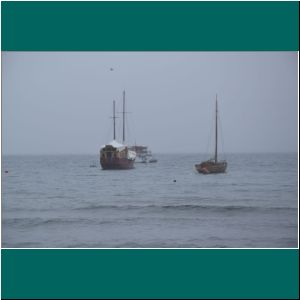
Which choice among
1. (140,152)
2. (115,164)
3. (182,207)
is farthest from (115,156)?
(182,207)

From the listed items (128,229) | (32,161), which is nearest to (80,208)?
(128,229)

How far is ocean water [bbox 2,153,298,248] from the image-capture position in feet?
17.4

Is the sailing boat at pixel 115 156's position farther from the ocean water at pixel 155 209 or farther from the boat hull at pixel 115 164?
the ocean water at pixel 155 209

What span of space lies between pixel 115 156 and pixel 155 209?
34.2 inches

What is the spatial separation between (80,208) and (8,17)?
2.65m

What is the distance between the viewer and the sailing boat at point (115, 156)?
5957 mm

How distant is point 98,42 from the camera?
191 inches

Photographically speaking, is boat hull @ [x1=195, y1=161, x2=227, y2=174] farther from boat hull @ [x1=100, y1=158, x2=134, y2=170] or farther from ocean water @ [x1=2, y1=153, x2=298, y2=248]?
boat hull @ [x1=100, y1=158, x2=134, y2=170]

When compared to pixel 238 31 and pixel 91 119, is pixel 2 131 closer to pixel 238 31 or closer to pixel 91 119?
pixel 91 119

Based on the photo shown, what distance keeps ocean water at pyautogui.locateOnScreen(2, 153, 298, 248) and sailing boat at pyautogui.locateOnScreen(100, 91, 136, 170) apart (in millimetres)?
124

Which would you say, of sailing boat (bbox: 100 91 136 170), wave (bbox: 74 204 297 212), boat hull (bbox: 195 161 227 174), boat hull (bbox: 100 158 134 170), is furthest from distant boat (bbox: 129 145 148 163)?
boat hull (bbox: 195 161 227 174)

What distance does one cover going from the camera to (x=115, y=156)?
656 cm

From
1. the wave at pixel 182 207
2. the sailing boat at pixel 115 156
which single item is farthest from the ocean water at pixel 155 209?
the sailing boat at pixel 115 156

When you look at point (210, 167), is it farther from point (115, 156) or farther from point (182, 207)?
point (115, 156)
